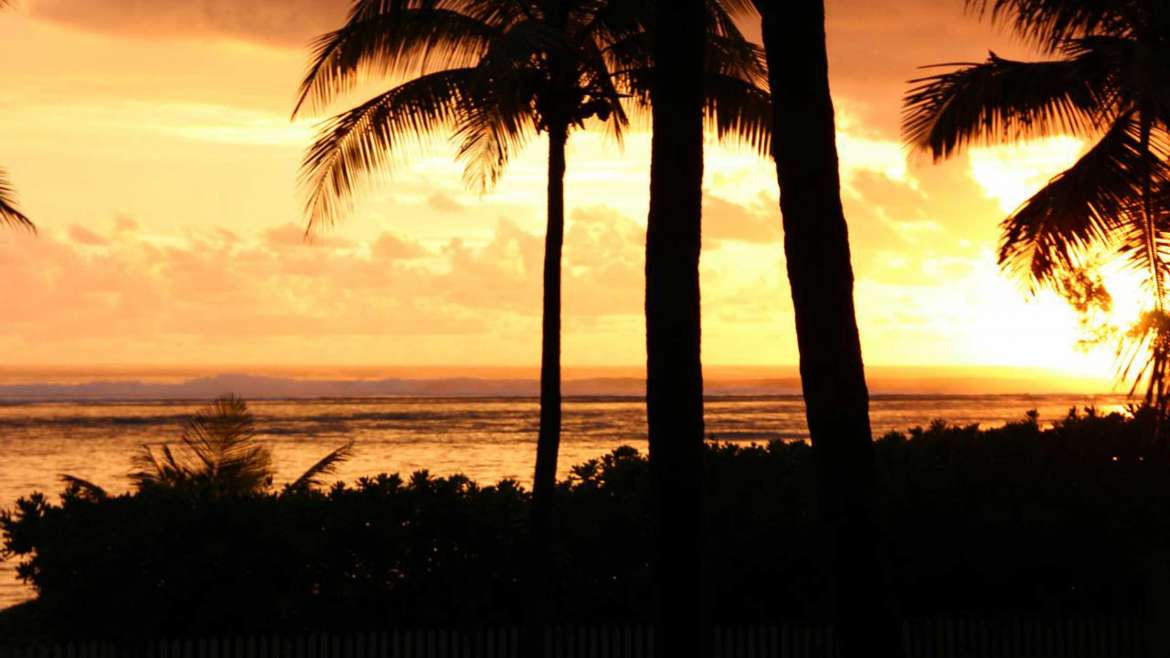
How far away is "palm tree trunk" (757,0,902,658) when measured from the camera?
282 inches

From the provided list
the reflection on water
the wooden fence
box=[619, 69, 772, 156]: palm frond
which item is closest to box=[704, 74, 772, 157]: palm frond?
box=[619, 69, 772, 156]: palm frond

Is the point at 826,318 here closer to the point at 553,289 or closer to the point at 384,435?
the point at 553,289

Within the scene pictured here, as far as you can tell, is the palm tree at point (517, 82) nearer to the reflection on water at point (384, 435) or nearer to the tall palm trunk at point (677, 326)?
the tall palm trunk at point (677, 326)

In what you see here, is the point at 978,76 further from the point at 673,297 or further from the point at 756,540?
the point at 673,297

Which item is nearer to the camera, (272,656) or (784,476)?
(272,656)

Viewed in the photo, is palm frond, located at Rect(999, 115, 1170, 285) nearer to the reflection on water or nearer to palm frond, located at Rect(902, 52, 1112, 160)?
palm frond, located at Rect(902, 52, 1112, 160)

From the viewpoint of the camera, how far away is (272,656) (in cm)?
1110

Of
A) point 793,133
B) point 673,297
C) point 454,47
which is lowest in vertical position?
point 673,297

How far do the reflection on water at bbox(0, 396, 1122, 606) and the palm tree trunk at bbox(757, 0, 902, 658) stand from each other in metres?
15.6

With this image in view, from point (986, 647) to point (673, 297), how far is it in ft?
21.6

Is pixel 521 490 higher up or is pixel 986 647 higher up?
pixel 521 490

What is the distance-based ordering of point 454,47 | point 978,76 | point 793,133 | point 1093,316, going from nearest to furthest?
1. point 793,133
2. point 454,47
3. point 978,76
4. point 1093,316

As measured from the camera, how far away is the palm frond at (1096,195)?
15.5 meters

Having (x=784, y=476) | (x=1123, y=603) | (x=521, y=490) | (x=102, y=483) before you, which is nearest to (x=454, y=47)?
(x=521, y=490)
